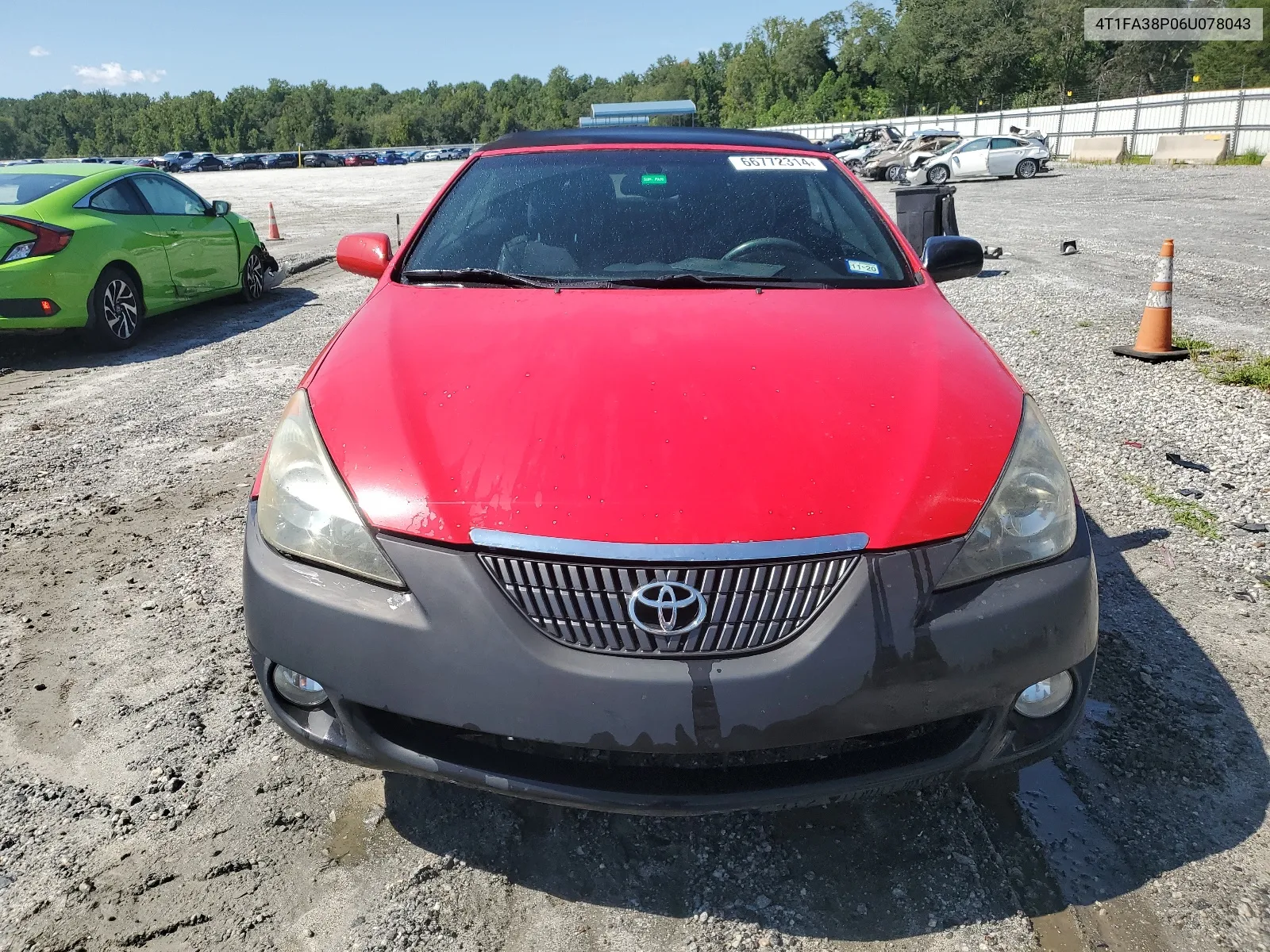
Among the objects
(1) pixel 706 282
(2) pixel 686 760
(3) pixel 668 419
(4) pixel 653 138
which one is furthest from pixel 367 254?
(2) pixel 686 760

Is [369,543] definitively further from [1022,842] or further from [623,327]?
[1022,842]

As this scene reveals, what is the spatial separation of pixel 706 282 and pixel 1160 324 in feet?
15.6

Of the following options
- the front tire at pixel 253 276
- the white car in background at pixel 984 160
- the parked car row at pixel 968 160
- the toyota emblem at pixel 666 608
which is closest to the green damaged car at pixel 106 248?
the front tire at pixel 253 276

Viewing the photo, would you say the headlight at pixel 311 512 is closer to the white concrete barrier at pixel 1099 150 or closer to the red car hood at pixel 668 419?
the red car hood at pixel 668 419

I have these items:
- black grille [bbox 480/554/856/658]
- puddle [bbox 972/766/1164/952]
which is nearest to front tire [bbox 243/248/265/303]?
black grille [bbox 480/554/856/658]

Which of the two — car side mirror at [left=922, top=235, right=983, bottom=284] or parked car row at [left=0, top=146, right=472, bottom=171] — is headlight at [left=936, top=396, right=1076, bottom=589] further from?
parked car row at [left=0, top=146, right=472, bottom=171]

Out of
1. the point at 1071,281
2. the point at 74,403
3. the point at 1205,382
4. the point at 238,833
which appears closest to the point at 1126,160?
the point at 1071,281

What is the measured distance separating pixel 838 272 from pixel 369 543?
5.82 feet

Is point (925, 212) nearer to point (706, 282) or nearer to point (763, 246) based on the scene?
point (763, 246)

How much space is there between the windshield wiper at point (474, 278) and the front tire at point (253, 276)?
7.12 m

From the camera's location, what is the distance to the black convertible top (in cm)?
361

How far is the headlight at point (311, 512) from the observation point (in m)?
1.88

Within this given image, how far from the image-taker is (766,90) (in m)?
114

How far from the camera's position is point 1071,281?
960 cm
